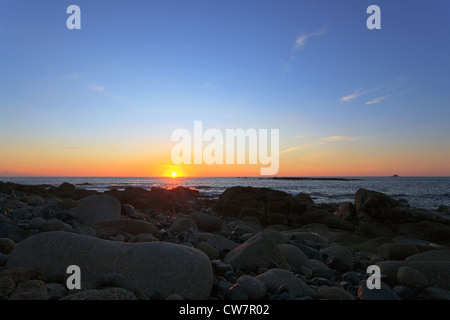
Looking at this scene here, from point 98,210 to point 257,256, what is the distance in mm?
5028

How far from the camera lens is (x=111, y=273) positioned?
311cm

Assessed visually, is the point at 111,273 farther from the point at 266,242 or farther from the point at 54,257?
the point at 266,242

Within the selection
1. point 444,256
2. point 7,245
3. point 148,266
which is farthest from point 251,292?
point 444,256

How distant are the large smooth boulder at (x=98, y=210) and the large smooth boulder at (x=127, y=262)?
4.13 m

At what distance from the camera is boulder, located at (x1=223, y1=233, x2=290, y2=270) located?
455 centimetres

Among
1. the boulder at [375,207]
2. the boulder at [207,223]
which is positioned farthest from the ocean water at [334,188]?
Answer: the boulder at [207,223]

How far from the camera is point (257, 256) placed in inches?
183

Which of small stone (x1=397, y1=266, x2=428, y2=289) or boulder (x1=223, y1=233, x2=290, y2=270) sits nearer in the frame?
small stone (x1=397, y1=266, x2=428, y2=289)

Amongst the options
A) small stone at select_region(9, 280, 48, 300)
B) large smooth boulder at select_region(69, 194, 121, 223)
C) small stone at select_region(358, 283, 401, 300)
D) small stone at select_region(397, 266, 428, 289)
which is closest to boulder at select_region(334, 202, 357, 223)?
small stone at select_region(397, 266, 428, 289)

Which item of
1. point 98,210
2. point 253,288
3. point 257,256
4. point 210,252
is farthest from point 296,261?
point 98,210

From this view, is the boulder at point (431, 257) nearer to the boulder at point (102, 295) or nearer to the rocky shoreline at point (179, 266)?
the rocky shoreline at point (179, 266)

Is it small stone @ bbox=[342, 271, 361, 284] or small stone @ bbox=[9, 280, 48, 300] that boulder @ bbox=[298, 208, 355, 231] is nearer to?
small stone @ bbox=[342, 271, 361, 284]

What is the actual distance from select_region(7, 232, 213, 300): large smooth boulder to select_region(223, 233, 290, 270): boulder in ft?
4.04
